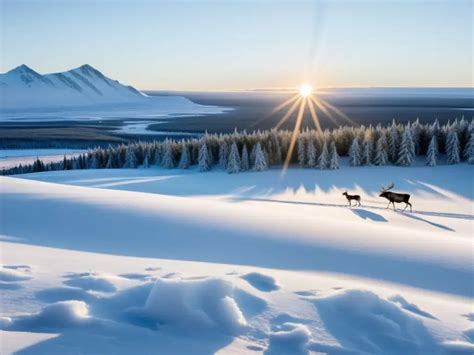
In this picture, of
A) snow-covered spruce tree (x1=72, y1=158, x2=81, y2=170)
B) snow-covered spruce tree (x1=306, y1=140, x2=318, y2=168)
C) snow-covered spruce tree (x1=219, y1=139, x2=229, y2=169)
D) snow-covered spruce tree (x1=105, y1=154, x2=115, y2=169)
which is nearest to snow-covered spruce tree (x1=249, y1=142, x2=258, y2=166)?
snow-covered spruce tree (x1=219, y1=139, x2=229, y2=169)

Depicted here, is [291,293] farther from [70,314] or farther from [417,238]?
[417,238]

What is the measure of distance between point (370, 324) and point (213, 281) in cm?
199

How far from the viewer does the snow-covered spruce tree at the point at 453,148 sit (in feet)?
151

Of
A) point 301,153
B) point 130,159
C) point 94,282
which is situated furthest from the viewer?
point 130,159

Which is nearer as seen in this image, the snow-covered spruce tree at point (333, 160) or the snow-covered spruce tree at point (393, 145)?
the snow-covered spruce tree at point (333, 160)

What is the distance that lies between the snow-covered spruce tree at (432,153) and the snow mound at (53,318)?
46.4 m

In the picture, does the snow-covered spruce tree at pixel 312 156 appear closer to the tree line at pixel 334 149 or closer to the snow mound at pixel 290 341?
the tree line at pixel 334 149

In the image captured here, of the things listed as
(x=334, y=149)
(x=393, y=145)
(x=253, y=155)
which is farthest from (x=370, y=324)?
(x=393, y=145)

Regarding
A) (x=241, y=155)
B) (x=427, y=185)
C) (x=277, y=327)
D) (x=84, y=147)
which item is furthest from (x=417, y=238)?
(x=84, y=147)

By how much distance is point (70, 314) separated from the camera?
508 cm

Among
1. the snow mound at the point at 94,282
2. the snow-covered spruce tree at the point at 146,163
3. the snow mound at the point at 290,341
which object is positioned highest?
the snow mound at the point at 94,282

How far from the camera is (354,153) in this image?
46.9 m

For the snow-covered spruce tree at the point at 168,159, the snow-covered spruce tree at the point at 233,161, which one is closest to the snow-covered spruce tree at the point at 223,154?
the snow-covered spruce tree at the point at 233,161

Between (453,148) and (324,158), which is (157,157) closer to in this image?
(324,158)
